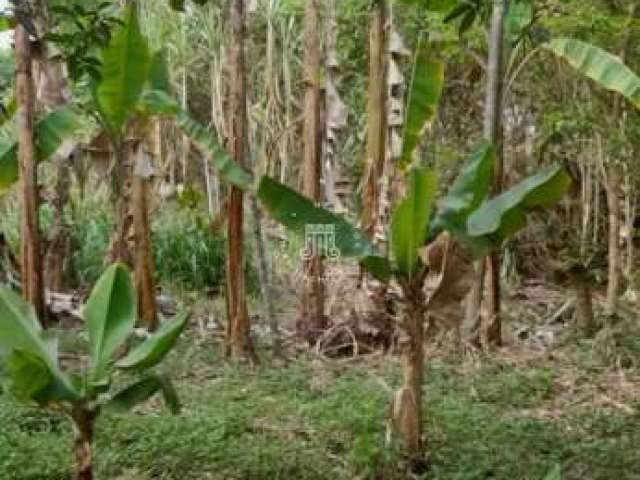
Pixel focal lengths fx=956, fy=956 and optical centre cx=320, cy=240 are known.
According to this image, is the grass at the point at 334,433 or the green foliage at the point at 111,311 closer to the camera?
the green foliage at the point at 111,311

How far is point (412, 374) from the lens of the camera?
4570 mm

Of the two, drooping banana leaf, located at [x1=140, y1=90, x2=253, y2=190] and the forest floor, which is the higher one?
drooping banana leaf, located at [x1=140, y1=90, x2=253, y2=190]

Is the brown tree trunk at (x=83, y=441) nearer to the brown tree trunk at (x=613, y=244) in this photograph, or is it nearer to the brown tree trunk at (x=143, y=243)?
the brown tree trunk at (x=143, y=243)

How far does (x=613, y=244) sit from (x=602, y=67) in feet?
8.60

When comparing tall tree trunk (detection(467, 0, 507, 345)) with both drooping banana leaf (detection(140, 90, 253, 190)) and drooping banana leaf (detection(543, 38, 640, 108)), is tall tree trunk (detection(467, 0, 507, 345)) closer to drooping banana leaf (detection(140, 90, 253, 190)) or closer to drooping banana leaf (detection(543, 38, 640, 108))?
drooping banana leaf (detection(543, 38, 640, 108))

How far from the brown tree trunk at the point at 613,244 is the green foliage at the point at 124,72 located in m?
4.03

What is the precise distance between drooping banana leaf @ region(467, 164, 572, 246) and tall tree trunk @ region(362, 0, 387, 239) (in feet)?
11.4

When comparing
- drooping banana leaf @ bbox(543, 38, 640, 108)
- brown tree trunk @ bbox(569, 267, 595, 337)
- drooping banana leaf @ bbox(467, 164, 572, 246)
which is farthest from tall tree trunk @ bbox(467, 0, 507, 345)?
drooping banana leaf @ bbox(467, 164, 572, 246)

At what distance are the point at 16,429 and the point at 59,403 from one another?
5.05 ft

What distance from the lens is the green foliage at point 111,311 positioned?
4.05 m

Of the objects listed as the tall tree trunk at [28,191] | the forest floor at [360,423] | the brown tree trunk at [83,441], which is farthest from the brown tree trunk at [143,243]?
the brown tree trunk at [83,441]

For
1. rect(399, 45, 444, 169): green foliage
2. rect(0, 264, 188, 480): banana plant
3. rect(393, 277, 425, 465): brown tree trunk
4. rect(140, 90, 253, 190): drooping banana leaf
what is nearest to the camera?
rect(0, 264, 188, 480): banana plant

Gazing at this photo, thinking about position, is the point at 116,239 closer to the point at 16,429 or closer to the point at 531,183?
the point at 16,429

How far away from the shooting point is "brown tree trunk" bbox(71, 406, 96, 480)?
3.86 m
